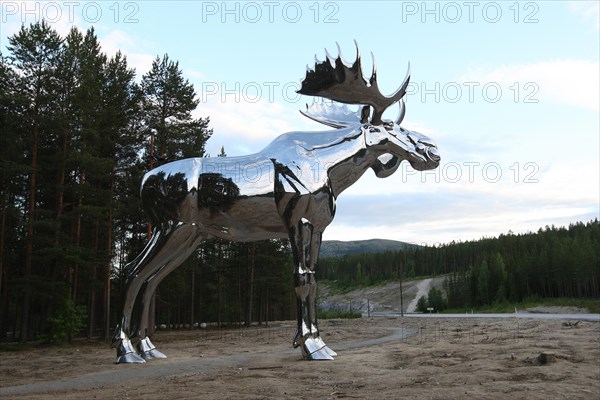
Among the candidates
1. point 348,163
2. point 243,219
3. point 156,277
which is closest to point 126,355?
point 156,277

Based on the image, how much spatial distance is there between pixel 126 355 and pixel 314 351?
3.45 metres

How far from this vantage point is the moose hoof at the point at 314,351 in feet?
27.5

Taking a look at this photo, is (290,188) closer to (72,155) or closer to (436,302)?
(72,155)

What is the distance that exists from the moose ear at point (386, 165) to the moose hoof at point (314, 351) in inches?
135

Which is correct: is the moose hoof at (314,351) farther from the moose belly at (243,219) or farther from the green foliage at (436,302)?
the green foliage at (436,302)

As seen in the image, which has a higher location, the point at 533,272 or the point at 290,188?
the point at 290,188

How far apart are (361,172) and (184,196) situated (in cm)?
327

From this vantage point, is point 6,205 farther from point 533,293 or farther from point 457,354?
point 533,293

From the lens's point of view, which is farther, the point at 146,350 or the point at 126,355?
the point at 146,350

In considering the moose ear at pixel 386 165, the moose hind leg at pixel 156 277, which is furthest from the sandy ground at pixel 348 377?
the moose ear at pixel 386 165

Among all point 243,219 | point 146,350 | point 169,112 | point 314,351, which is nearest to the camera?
point 314,351

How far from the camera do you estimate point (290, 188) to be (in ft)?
28.5

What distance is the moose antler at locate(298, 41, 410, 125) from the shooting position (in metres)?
9.26

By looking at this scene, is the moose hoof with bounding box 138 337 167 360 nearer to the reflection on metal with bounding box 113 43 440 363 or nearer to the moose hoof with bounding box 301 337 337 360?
the reflection on metal with bounding box 113 43 440 363
